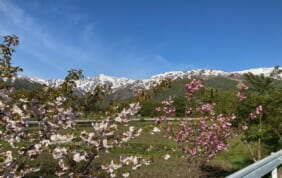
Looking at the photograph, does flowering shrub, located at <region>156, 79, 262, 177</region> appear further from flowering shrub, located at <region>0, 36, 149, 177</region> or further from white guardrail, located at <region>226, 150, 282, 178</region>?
flowering shrub, located at <region>0, 36, 149, 177</region>

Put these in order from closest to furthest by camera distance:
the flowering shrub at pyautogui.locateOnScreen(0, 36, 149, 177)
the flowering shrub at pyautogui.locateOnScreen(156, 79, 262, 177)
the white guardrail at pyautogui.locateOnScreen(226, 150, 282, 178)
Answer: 1. the white guardrail at pyautogui.locateOnScreen(226, 150, 282, 178)
2. the flowering shrub at pyautogui.locateOnScreen(0, 36, 149, 177)
3. the flowering shrub at pyautogui.locateOnScreen(156, 79, 262, 177)

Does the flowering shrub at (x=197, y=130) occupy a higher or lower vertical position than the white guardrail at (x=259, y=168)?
higher

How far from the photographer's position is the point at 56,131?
6148 millimetres

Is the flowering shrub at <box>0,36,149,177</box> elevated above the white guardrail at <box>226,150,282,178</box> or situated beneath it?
elevated above

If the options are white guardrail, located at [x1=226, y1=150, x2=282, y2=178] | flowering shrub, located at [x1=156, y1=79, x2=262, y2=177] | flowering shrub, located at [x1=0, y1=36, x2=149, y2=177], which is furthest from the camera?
flowering shrub, located at [x1=156, y1=79, x2=262, y2=177]

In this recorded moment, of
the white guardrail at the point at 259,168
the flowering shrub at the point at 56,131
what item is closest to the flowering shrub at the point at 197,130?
the white guardrail at the point at 259,168

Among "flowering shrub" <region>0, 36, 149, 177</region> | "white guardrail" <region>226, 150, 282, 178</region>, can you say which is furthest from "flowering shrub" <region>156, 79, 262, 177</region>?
"flowering shrub" <region>0, 36, 149, 177</region>

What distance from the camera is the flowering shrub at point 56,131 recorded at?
5.55 m

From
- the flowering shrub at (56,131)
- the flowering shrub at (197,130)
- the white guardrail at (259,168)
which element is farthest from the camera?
the flowering shrub at (197,130)

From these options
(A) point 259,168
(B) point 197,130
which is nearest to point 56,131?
(A) point 259,168

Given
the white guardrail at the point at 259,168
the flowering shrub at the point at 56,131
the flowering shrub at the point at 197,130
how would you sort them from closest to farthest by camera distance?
1. the white guardrail at the point at 259,168
2. the flowering shrub at the point at 56,131
3. the flowering shrub at the point at 197,130

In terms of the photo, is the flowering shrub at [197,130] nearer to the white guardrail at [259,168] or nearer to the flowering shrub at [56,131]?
the white guardrail at [259,168]

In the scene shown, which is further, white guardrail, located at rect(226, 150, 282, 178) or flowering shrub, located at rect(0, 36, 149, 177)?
flowering shrub, located at rect(0, 36, 149, 177)

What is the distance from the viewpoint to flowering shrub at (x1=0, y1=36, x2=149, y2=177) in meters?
5.55
